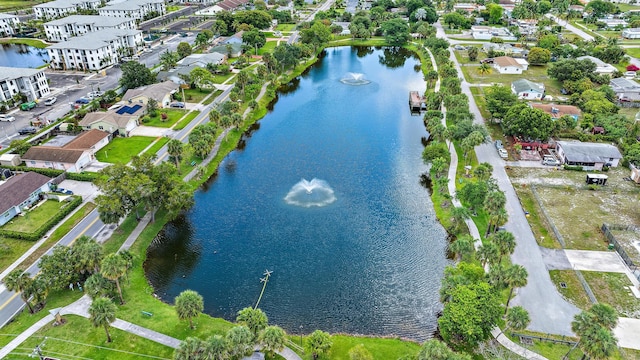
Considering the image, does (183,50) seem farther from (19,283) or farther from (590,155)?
(590,155)

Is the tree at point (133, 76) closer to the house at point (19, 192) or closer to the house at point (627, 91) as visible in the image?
the house at point (19, 192)

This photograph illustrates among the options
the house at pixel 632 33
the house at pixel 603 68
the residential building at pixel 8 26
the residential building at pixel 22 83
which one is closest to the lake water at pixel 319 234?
the residential building at pixel 22 83

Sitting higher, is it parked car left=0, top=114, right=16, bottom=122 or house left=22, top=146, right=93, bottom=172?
parked car left=0, top=114, right=16, bottom=122

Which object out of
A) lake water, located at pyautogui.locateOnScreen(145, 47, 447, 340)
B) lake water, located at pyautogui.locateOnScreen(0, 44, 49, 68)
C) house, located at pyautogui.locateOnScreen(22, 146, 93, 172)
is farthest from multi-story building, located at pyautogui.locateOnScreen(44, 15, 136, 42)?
house, located at pyautogui.locateOnScreen(22, 146, 93, 172)

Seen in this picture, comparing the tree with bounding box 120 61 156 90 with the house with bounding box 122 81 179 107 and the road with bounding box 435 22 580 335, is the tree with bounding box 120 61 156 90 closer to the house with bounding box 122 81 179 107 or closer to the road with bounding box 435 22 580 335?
the house with bounding box 122 81 179 107

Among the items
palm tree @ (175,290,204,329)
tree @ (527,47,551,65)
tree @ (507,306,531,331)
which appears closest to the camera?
tree @ (507,306,531,331)

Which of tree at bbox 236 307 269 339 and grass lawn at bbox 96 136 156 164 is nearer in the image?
tree at bbox 236 307 269 339

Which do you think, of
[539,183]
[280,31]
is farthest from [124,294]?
[280,31]
